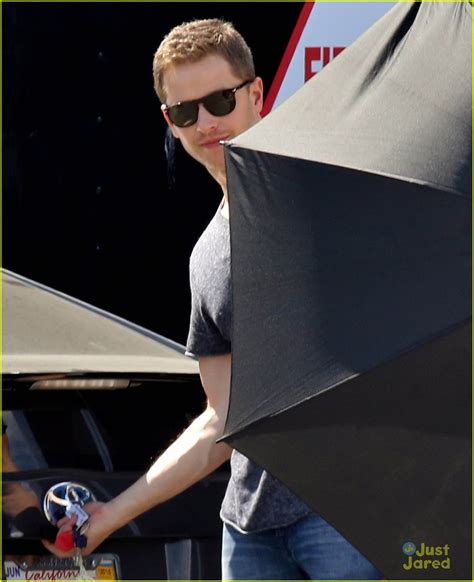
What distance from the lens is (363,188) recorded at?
2295 mm

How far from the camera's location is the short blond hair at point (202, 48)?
3137mm

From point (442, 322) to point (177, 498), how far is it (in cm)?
162

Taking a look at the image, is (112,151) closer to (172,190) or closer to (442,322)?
(172,190)

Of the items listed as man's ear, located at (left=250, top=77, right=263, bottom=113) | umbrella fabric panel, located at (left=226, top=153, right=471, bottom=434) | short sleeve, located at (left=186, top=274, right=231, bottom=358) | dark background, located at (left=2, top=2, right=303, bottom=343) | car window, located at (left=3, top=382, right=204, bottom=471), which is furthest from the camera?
dark background, located at (left=2, top=2, right=303, bottom=343)

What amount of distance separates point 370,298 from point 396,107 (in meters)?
0.36

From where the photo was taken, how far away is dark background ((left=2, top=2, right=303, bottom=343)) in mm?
5391

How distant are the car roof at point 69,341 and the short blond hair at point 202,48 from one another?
0.95 meters

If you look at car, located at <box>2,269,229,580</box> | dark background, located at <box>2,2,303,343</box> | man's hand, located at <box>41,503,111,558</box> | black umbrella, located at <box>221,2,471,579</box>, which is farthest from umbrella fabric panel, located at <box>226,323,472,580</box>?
dark background, located at <box>2,2,303,343</box>

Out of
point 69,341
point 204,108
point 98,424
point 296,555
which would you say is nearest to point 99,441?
point 98,424

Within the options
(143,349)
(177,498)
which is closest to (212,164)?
(177,498)

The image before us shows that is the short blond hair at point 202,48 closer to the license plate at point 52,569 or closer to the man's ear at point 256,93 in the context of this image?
the man's ear at point 256,93

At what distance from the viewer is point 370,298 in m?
2.25

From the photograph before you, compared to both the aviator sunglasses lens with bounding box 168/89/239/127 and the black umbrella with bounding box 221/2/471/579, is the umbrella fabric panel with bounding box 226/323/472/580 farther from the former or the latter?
the aviator sunglasses lens with bounding box 168/89/239/127

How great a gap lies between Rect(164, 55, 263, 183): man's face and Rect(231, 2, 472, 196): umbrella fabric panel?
550mm
